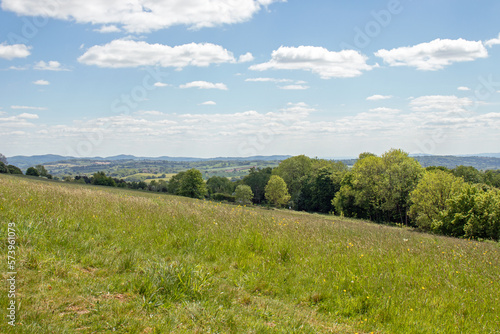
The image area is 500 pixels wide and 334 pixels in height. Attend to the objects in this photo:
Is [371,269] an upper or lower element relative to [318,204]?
upper

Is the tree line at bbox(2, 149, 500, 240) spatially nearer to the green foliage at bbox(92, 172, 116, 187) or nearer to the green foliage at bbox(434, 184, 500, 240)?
the green foliage at bbox(434, 184, 500, 240)

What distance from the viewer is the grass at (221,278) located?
4.34 meters

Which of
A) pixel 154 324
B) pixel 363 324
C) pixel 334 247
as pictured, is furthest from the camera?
pixel 334 247

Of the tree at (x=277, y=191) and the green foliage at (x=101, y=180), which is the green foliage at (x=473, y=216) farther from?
the green foliage at (x=101, y=180)

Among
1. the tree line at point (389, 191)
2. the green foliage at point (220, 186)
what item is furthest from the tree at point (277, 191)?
the green foliage at point (220, 186)

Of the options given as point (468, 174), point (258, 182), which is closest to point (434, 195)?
point (468, 174)

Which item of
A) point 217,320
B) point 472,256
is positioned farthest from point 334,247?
point 217,320

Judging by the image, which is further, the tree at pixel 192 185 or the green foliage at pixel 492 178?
the green foliage at pixel 492 178

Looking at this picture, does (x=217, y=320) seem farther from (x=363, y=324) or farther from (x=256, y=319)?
(x=363, y=324)

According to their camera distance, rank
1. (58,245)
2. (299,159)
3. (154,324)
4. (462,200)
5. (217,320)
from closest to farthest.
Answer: (154,324) < (217,320) < (58,245) < (462,200) < (299,159)

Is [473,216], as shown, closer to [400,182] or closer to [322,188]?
[400,182]

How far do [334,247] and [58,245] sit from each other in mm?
6242

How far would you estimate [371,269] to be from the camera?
22.3ft

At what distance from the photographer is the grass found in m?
4.34
